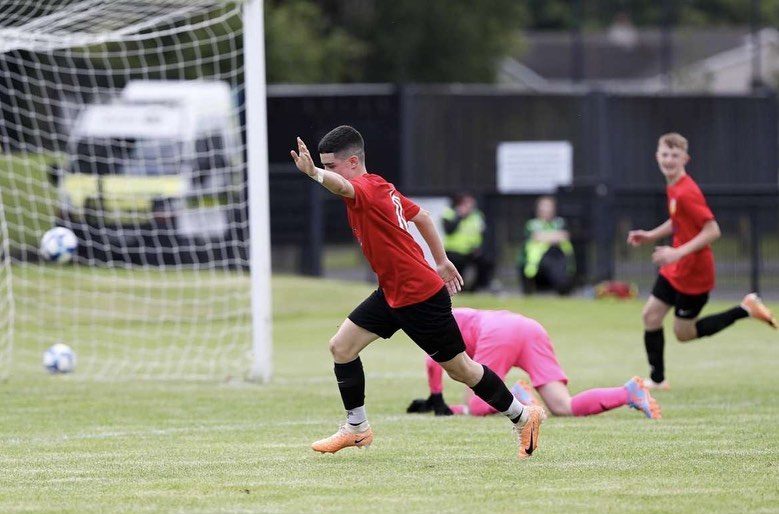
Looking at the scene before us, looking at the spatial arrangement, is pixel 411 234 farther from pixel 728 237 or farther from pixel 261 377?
pixel 728 237

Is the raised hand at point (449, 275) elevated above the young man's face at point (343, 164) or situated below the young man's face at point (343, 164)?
below

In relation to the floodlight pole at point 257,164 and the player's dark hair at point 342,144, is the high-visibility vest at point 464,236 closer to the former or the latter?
the floodlight pole at point 257,164

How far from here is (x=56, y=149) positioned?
22.3m

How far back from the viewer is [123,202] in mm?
20828

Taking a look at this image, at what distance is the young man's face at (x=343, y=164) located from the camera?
25.2ft

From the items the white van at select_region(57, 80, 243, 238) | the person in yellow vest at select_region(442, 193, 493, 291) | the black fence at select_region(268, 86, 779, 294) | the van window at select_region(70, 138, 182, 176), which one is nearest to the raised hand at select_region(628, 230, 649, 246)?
the white van at select_region(57, 80, 243, 238)

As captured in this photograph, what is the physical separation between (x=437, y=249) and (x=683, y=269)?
4197 millimetres

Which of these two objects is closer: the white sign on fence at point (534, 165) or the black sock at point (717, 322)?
the black sock at point (717, 322)

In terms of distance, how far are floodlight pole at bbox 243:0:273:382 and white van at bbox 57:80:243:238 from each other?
6.58 metres

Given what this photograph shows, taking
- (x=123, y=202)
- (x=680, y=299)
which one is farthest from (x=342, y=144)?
(x=123, y=202)

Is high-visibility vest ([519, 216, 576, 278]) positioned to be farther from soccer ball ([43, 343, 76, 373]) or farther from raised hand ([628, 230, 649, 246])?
raised hand ([628, 230, 649, 246])

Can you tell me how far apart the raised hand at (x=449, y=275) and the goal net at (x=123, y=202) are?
16.8ft

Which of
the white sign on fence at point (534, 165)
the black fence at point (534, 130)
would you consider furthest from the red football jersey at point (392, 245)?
the white sign on fence at point (534, 165)

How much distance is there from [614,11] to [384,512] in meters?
62.1
